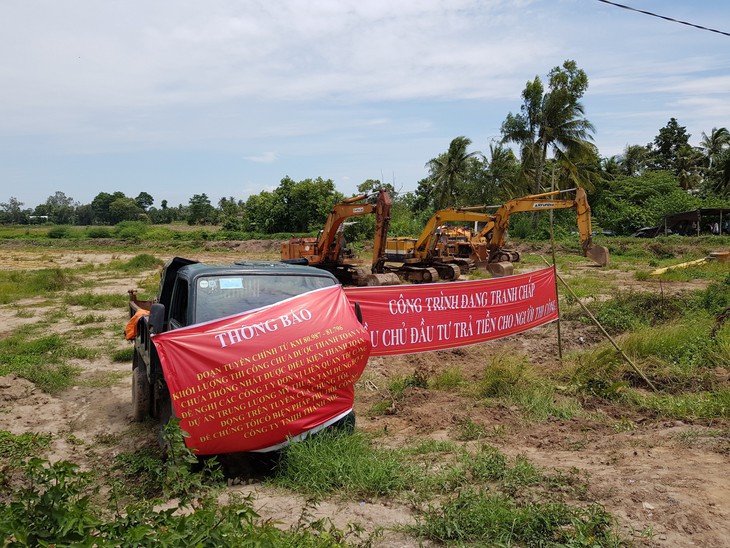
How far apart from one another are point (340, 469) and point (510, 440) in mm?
2004

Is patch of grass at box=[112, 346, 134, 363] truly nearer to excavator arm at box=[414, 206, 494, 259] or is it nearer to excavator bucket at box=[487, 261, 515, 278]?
excavator arm at box=[414, 206, 494, 259]

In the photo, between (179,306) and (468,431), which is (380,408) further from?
(179,306)

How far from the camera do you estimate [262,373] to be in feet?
16.6

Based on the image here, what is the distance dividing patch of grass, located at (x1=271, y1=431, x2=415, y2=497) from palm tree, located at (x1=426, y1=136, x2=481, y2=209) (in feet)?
152

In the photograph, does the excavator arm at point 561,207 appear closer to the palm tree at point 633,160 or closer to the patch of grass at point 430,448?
the patch of grass at point 430,448

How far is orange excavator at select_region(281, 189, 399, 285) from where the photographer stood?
19.0m

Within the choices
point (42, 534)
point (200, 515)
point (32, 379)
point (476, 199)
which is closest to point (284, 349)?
point (200, 515)

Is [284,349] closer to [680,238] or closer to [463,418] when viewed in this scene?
[463,418]

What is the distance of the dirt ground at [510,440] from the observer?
403cm

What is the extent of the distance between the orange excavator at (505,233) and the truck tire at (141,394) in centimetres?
861

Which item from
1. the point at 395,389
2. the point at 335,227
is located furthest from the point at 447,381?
the point at 335,227

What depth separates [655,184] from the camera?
147 feet

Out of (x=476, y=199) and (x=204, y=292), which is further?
(x=476, y=199)

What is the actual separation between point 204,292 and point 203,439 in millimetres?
1606
